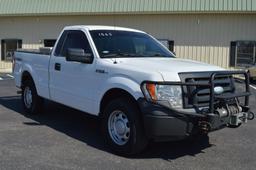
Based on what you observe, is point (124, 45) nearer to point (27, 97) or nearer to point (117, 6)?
point (27, 97)

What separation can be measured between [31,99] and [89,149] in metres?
2.96

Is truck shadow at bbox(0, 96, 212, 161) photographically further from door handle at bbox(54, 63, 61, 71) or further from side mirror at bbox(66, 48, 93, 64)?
side mirror at bbox(66, 48, 93, 64)

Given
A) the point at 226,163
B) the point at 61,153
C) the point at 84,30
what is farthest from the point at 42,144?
the point at 226,163

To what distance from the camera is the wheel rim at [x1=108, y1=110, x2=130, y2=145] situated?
561 centimetres

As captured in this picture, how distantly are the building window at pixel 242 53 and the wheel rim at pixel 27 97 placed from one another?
12.3m

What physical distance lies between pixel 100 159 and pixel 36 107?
335 cm

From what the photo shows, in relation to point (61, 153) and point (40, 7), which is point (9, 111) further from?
point (40, 7)

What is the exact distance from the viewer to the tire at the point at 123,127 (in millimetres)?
5359

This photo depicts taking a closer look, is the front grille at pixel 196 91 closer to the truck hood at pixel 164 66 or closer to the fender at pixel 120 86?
the truck hood at pixel 164 66

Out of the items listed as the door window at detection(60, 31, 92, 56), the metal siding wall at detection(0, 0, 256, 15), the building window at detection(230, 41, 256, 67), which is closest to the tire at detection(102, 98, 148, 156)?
the door window at detection(60, 31, 92, 56)

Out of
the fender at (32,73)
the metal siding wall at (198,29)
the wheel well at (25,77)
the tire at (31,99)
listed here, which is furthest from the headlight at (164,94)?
the metal siding wall at (198,29)

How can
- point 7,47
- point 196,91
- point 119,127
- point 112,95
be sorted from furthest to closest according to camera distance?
point 7,47, point 112,95, point 119,127, point 196,91

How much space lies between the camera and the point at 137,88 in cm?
527

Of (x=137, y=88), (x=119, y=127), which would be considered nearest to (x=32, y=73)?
(x=119, y=127)
